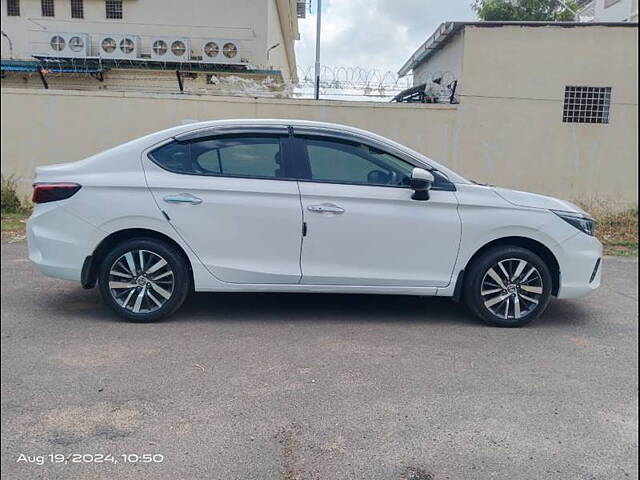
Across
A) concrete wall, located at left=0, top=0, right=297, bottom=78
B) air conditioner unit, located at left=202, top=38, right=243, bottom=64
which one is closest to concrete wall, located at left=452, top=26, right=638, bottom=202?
concrete wall, located at left=0, top=0, right=297, bottom=78

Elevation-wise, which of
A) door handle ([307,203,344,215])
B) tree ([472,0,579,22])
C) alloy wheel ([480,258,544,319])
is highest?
tree ([472,0,579,22])

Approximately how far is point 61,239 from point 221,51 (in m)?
6.06

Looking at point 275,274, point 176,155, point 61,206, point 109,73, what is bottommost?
point 275,274

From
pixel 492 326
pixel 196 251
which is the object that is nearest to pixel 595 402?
pixel 492 326

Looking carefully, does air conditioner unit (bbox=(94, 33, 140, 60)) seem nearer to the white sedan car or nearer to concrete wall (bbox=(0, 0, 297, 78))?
concrete wall (bbox=(0, 0, 297, 78))

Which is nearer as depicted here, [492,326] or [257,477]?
[257,477]

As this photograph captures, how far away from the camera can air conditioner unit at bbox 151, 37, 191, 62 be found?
8805 mm

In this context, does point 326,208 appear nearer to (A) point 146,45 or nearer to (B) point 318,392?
(B) point 318,392

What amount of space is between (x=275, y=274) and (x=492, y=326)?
6.26 feet

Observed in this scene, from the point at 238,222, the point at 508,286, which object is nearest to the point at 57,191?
the point at 238,222

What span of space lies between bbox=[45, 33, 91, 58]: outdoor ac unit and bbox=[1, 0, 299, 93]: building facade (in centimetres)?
2

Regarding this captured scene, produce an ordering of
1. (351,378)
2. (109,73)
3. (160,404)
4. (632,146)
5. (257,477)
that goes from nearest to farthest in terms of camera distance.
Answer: (257,477), (160,404), (351,378), (632,146), (109,73)

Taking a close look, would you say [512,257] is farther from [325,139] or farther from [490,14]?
[490,14]

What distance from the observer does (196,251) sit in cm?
436
